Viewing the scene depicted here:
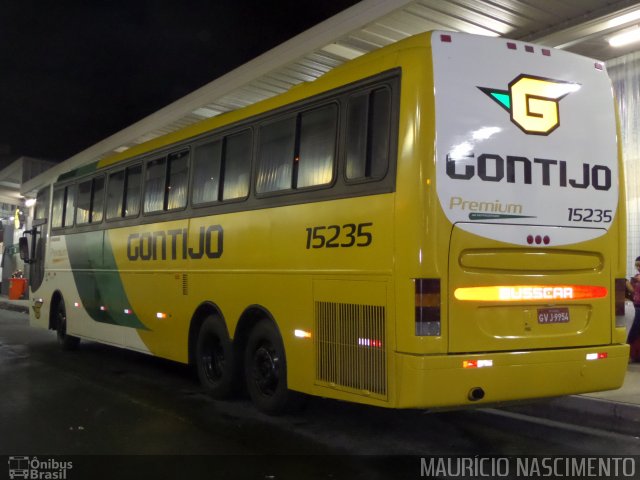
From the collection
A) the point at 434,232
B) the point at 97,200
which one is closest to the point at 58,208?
the point at 97,200

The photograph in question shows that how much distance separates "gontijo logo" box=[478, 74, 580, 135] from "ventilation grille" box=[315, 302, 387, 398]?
2.10 meters

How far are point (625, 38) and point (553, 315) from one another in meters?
5.44

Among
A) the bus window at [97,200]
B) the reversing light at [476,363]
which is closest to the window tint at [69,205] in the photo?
the bus window at [97,200]

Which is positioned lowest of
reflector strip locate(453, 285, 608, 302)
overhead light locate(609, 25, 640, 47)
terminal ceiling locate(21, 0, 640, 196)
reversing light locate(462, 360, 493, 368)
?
reversing light locate(462, 360, 493, 368)

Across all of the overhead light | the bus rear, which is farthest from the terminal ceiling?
the bus rear

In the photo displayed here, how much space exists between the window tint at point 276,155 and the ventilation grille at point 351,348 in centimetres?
157

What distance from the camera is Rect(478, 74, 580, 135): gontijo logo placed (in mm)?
5848

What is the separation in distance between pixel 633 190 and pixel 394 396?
22.8 feet

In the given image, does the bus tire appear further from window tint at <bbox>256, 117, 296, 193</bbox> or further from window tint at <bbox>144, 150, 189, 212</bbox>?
window tint at <bbox>144, 150, 189, 212</bbox>

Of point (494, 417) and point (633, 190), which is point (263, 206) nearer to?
point (494, 417)

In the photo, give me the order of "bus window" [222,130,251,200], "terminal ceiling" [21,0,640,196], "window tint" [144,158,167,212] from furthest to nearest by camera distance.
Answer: "window tint" [144,158,167,212] < "terminal ceiling" [21,0,640,196] < "bus window" [222,130,251,200]

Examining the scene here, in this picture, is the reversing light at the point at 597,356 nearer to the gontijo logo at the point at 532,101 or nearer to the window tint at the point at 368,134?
the gontijo logo at the point at 532,101

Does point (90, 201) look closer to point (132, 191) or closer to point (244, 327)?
point (132, 191)

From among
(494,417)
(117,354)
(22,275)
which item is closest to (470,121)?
(494,417)
